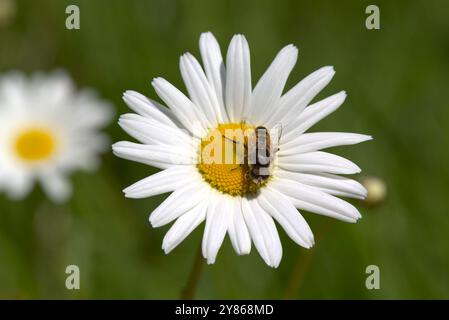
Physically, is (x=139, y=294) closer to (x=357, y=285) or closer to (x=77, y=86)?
(x=357, y=285)

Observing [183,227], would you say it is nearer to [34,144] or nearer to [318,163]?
[318,163]

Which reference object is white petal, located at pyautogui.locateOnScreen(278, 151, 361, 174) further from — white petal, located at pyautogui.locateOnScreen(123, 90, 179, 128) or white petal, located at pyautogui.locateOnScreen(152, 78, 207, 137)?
white petal, located at pyautogui.locateOnScreen(123, 90, 179, 128)

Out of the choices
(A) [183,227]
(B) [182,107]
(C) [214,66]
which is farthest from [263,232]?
(C) [214,66]

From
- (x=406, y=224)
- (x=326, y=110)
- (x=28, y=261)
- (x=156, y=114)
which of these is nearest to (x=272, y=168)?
(x=326, y=110)

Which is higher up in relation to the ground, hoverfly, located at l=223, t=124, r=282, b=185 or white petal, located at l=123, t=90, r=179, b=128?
white petal, located at l=123, t=90, r=179, b=128

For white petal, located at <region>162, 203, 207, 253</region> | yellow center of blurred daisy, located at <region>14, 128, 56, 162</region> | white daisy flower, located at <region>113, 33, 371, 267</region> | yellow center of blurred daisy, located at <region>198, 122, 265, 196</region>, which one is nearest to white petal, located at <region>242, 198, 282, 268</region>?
white daisy flower, located at <region>113, 33, 371, 267</region>

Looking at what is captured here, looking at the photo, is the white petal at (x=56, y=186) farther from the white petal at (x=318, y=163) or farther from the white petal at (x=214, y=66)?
the white petal at (x=318, y=163)
